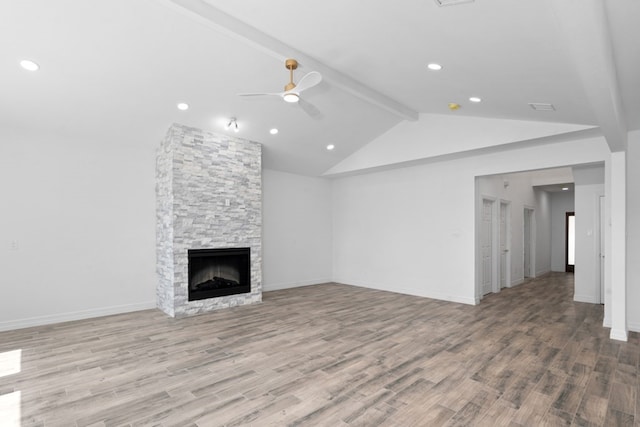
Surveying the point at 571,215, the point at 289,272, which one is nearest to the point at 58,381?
the point at 289,272

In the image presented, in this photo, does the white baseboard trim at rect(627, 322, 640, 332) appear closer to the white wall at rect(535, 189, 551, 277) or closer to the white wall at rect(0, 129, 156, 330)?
the white wall at rect(535, 189, 551, 277)

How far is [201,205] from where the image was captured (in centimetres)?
561

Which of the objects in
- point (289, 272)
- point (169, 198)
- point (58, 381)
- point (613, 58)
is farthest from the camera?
point (289, 272)

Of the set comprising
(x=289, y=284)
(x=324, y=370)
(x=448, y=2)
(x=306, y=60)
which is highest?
(x=306, y=60)

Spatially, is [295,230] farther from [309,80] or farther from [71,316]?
[309,80]

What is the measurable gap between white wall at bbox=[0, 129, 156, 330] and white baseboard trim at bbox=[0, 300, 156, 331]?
1 centimetres

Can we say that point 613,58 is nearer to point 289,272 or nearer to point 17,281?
point 289,272

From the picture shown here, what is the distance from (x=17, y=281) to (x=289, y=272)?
4799mm

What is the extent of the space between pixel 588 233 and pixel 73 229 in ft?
29.2

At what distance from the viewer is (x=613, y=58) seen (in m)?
2.64

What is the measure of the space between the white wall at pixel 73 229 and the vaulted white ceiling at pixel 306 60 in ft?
1.36

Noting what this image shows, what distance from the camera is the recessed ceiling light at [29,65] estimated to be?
11.6ft

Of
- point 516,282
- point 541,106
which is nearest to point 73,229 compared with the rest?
point 541,106

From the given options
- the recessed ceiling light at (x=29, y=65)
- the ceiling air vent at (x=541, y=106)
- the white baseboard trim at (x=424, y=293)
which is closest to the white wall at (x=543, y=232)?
the white baseboard trim at (x=424, y=293)
